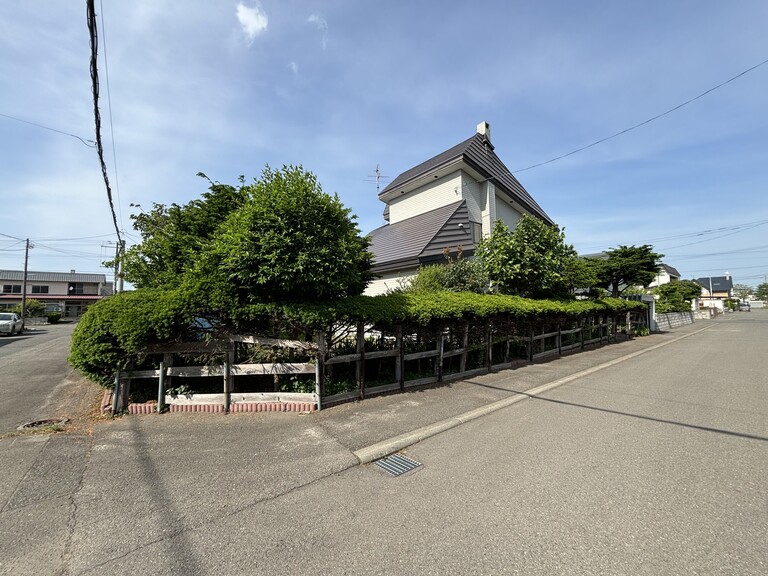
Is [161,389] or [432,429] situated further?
[161,389]

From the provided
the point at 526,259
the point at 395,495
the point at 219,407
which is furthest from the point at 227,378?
the point at 526,259

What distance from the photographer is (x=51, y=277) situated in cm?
4669

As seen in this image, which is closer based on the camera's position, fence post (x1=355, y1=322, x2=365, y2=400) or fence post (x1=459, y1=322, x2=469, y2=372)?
fence post (x1=355, y1=322, x2=365, y2=400)

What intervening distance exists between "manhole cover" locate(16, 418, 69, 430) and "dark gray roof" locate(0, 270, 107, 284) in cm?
5709

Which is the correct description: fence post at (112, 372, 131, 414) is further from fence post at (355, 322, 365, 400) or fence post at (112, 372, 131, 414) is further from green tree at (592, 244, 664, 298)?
green tree at (592, 244, 664, 298)

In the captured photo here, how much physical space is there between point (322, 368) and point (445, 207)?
11632 millimetres

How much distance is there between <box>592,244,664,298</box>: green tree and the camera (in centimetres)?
1991

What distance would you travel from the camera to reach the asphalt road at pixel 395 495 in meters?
2.35

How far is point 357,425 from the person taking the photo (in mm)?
4898

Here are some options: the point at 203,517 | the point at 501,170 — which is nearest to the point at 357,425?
the point at 203,517

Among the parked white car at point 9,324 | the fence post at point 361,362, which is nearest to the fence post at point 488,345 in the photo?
the fence post at point 361,362

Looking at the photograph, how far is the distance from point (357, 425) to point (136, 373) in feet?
12.2

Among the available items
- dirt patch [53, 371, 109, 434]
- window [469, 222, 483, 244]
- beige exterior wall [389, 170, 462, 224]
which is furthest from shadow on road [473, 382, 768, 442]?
beige exterior wall [389, 170, 462, 224]

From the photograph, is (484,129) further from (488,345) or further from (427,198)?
(488,345)
